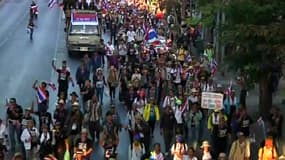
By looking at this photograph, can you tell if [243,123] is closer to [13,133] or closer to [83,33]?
[13,133]

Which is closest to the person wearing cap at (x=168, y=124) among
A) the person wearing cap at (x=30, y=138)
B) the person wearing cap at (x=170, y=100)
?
the person wearing cap at (x=170, y=100)

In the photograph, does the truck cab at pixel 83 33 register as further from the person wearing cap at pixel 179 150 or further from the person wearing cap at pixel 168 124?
the person wearing cap at pixel 179 150

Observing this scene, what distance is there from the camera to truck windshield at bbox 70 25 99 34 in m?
38.9

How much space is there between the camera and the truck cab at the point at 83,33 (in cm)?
3762

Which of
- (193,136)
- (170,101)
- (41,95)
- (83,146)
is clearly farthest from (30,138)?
(193,136)

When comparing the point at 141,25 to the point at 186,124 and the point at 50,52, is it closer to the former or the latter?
the point at 50,52

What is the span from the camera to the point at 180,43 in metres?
37.6

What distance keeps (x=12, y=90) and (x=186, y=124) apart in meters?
10.4

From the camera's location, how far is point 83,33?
127 ft

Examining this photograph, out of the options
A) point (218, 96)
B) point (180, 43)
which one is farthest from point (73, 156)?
point (180, 43)

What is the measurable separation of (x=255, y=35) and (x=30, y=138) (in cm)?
650

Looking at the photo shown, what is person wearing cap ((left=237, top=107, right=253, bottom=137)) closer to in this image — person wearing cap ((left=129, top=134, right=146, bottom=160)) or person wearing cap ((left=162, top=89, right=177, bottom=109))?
person wearing cap ((left=162, top=89, right=177, bottom=109))

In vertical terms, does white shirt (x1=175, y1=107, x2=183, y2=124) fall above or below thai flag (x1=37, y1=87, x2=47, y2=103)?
below

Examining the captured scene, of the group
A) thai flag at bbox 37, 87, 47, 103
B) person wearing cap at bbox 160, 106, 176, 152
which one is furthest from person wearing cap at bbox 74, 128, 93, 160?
thai flag at bbox 37, 87, 47, 103
